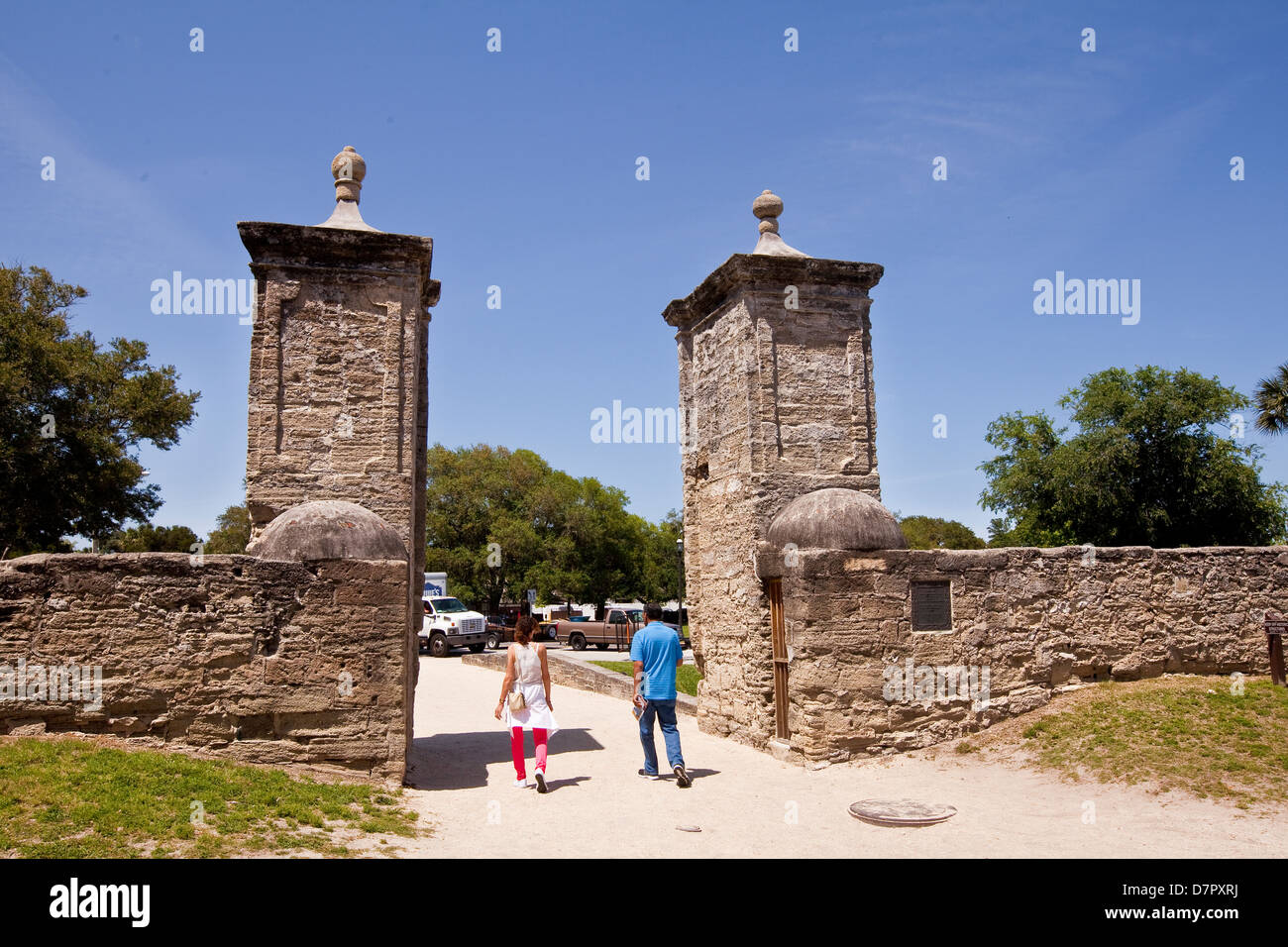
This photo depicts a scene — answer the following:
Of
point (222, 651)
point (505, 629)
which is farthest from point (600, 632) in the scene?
point (222, 651)

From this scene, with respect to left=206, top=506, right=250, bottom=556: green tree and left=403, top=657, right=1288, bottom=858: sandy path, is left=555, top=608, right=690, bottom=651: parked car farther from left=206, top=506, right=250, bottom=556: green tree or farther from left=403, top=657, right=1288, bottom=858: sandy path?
left=206, top=506, right=250, bottom=556: green tree

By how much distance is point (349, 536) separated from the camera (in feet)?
25.0

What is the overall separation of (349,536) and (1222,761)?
25.0ft

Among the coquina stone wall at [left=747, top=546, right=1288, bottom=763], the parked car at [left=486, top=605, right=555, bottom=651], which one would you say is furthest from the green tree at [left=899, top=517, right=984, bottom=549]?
the coquina stone wall at [left=747, top=546, right=1288, bottom=763]

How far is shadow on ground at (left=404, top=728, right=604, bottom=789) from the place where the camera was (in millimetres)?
8102

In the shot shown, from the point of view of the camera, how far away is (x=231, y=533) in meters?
56.2

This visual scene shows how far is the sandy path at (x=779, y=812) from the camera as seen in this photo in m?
5.82

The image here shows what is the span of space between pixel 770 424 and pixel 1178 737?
5006 mm


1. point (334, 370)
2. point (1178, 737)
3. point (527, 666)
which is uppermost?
point (334, 370)

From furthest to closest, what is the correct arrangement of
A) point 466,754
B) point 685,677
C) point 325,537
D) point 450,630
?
point 450,630 → point 685,677 → point 466,754 → point 325,537

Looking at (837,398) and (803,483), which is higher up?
(837,398)

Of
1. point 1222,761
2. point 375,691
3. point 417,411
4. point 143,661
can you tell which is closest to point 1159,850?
point 1222,761

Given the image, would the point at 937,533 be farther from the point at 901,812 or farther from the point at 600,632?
the point at 901,812
